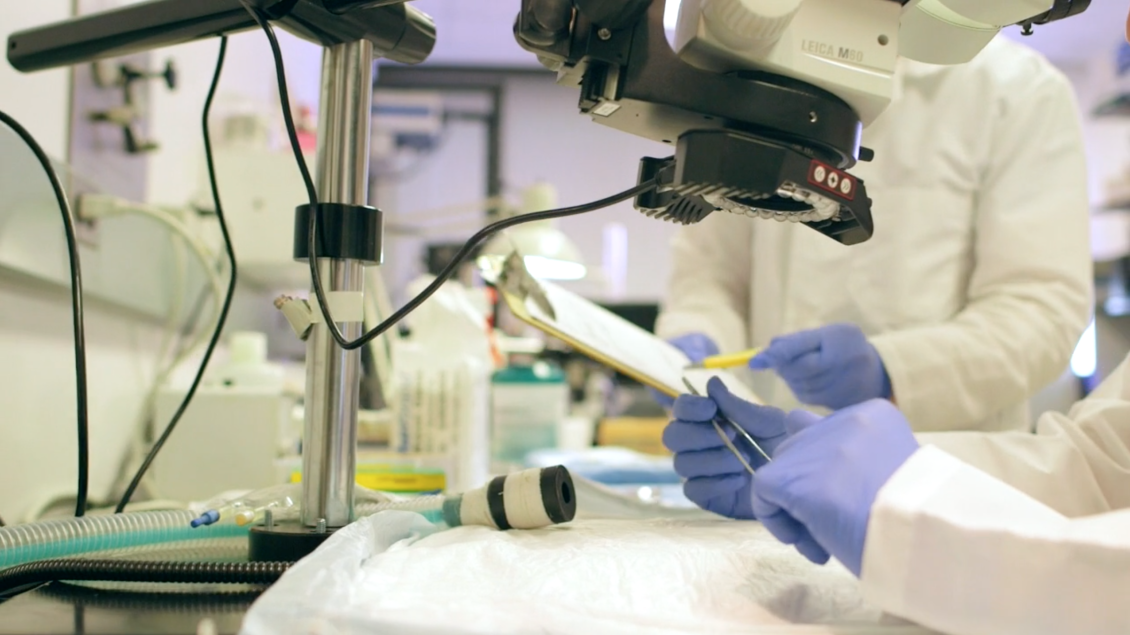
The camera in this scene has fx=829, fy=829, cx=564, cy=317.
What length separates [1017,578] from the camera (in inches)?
16.5

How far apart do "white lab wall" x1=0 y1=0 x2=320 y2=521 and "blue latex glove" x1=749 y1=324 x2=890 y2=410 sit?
0.78 meters

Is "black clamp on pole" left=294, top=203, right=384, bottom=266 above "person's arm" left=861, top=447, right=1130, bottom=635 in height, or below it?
above

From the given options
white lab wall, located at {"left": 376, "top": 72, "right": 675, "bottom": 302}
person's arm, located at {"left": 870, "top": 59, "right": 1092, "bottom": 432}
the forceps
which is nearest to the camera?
the forceps

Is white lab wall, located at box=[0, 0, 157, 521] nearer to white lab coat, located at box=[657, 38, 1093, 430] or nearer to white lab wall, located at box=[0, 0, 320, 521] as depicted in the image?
white lab wall, located at box=[0, 0, 320, 521]

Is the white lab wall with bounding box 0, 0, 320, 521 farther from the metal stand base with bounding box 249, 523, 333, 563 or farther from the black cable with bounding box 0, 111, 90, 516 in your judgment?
the metal stand base with bounding box 249, 523, 333, 563

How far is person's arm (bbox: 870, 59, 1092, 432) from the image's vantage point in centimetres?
107

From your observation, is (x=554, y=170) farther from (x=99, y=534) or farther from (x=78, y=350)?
(x=99, y=534)

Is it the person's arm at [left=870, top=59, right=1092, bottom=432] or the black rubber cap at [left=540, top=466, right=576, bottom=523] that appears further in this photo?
the person's arm at [left=870, top=59, right=1092, bottom=432]

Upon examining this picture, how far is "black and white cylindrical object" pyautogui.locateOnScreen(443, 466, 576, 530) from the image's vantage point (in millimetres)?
605

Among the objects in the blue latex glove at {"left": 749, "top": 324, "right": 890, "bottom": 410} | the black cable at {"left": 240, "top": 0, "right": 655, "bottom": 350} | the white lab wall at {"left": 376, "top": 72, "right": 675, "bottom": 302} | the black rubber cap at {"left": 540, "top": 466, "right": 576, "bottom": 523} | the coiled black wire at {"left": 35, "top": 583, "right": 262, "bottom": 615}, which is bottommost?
the coiled black wire at {"left": 35, "top": 583, "right": 262, "bottom": 615}

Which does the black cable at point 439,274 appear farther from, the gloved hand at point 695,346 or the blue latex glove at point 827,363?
the gloved hand at point 695,346

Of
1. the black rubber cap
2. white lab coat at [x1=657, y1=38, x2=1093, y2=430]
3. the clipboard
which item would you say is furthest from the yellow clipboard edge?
white lab coat at [x1=657, y1=38, x2=1093, y2=430]

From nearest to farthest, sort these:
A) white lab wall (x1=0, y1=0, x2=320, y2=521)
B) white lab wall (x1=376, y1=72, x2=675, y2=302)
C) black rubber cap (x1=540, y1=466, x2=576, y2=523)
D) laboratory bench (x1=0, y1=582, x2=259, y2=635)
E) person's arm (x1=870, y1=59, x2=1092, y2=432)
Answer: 1. laboratory bench (x1=0, y1=582, x2=259, y2=635)
2. black rubber cap (x1=540, y1=466, x2=576, y2=523)
3. white lab wall (x1=0, y1=0, x2=320, y2=521)
4. person's arm (x1=870, y1=59, x2=1092, y2=432)
5. white lab wall (x1=376, y1=72, x2=675, y2=302)

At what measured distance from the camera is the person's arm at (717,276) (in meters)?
1.42
